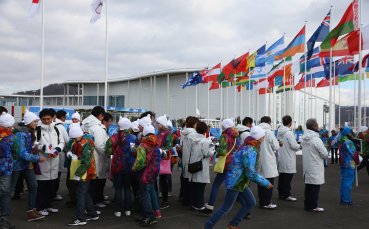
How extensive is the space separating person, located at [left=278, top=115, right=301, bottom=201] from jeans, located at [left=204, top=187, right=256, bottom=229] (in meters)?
3.45

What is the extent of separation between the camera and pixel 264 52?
83.0 ft

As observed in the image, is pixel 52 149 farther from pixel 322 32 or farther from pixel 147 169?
pixel 322 32

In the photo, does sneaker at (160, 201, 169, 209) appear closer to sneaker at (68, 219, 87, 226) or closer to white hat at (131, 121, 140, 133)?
white hat at (131, 121, 140, 133)

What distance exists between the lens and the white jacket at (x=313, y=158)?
26.7 ft

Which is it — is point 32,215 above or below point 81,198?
below

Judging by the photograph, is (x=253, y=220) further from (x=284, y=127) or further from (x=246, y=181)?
(x=284, y=127)

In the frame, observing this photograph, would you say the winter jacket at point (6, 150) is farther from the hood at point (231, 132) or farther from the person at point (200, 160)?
the hood at point (231, 132)

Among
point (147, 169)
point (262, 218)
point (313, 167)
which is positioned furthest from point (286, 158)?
point (147, 169)

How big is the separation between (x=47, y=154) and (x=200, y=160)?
288cm

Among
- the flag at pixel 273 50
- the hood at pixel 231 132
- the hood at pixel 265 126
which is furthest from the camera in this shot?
the flag at pixel 273 50

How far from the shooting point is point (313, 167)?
816 cm

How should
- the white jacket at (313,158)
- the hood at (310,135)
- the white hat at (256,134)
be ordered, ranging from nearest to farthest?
the white hat at (256,134)
the white jacket at (313,158)
the hood at (310,135)

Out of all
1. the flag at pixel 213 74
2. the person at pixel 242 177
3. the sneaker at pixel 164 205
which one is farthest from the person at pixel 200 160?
the flag at pixel 213 74

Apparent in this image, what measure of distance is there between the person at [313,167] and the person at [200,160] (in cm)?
202
